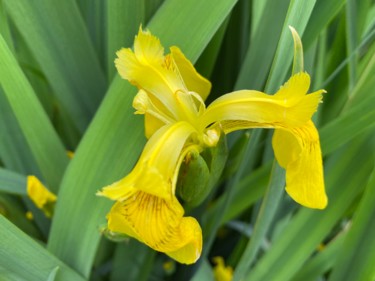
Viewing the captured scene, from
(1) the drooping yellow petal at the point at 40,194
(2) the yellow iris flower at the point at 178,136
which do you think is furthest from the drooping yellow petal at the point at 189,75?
(1) the drooping yellow petal at the point at 40,194

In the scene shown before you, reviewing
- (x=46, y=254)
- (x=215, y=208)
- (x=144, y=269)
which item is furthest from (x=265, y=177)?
(x=46, y=254)

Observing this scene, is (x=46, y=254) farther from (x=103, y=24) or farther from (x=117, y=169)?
(x=103, y=24)

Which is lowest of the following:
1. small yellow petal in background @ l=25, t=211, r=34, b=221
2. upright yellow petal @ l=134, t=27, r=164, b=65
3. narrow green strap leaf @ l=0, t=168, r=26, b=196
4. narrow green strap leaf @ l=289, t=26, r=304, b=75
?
small yellow petal in background @ l=25, t=211, r=34, b=221

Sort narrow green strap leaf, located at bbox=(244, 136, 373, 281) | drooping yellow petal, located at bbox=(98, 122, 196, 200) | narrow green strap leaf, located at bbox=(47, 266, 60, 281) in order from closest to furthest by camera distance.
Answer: drooping yellow petal, located at bbox=(98, 122, 196, 200) → narrow green strap leaf, located at bbox=(47, 266, 60, 281) → narrow green strap leaf, located at bbox=(244, 136, 373, 281)

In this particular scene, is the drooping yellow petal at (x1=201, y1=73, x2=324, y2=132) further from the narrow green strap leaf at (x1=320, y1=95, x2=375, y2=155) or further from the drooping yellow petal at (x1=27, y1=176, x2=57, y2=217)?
the drooping yellow petal at (x1=27, y1=176, x2=57, y2=217)

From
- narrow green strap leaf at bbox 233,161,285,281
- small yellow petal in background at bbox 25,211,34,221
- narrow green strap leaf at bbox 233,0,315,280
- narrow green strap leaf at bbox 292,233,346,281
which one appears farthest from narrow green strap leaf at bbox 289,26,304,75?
small yellow petal in background at bbox 25,211,34,221

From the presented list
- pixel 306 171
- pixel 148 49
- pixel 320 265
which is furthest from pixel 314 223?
pixel 148 49

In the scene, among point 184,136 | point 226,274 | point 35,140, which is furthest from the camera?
point 226,274
